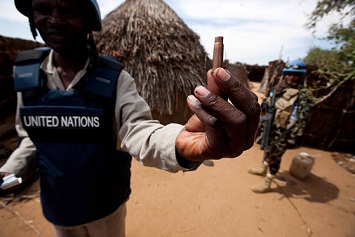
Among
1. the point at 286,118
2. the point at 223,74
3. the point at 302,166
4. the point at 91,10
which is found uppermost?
the point at 91,10

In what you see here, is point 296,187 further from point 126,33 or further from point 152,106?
point 126,33

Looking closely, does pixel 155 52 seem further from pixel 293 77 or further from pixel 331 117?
pixel 331 117

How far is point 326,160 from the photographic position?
16.1 feet

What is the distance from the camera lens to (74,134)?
3.66 feet

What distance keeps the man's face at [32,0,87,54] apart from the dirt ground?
7.81 feet

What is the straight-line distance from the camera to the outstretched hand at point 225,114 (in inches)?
21.9

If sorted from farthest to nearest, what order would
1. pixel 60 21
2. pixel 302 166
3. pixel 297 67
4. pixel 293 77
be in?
pixel 302 166
pixel 293 77
pixel 297 67
pixel 60 21

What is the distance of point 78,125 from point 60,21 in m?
0.64

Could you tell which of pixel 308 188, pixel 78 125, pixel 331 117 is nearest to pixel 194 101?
pixel 78 125

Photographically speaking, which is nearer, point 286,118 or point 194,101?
point 194,101

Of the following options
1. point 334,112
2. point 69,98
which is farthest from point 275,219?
point 334,112

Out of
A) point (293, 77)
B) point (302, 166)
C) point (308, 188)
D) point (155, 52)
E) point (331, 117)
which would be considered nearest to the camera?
A: point (293, 77)

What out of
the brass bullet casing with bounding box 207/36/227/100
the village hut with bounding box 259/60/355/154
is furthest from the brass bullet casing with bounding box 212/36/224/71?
the village hut with bounding box 259/60/355/154

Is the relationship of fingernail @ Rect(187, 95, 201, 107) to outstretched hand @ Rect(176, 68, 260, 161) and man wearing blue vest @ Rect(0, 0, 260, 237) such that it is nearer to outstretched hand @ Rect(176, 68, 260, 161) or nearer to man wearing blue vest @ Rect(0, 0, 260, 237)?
outstretched hand @ Rect(176, 68, 260, 161)
